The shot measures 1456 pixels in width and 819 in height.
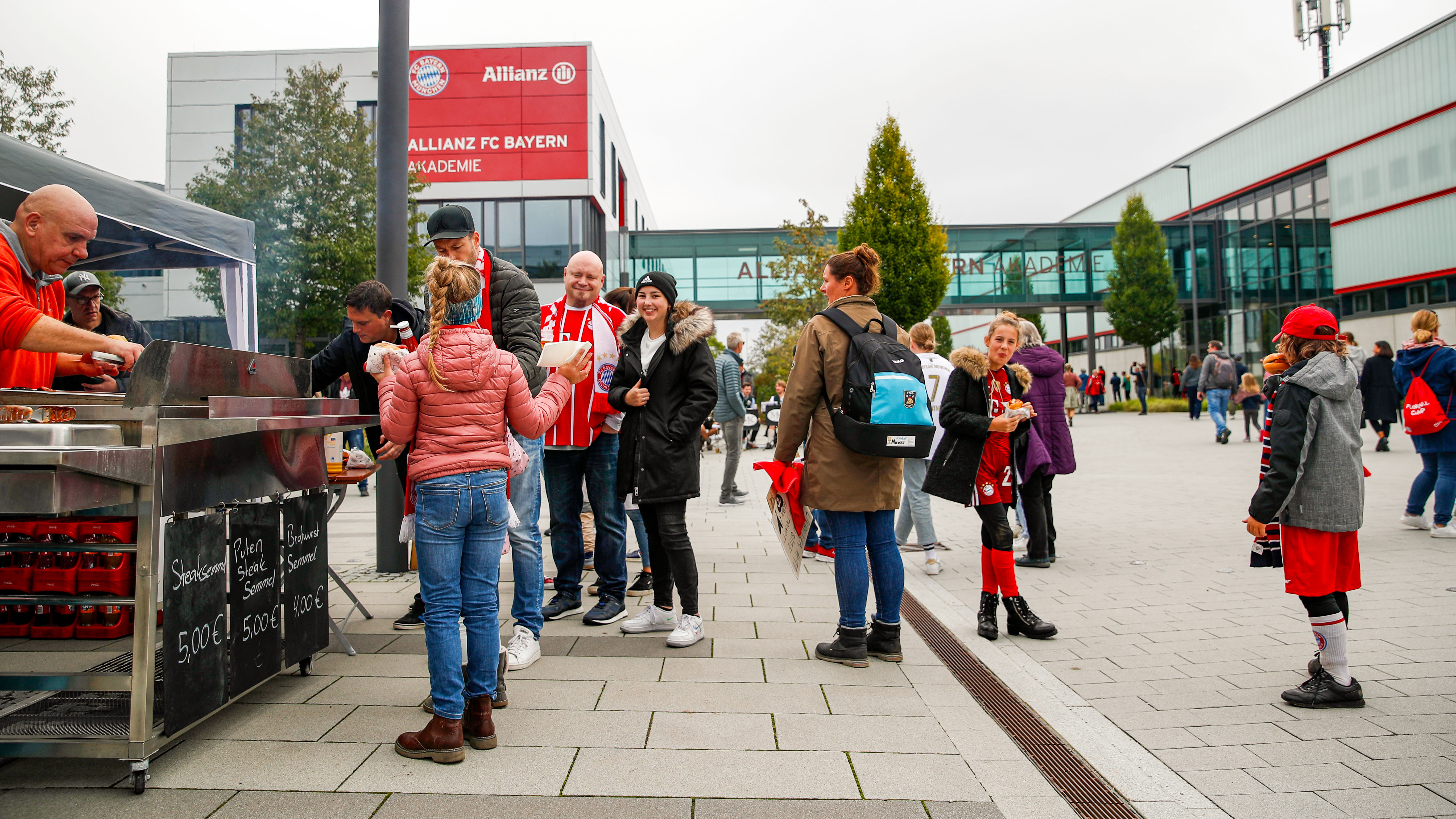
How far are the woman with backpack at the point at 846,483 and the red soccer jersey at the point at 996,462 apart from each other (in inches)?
27.0

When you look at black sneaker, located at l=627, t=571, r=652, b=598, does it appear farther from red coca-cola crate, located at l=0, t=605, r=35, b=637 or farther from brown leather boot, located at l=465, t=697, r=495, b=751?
red coca-cola crate, located at l=0, t=605, r=35, b=637

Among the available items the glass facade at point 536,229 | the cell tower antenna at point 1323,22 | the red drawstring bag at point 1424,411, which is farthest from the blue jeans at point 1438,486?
the cell tower antenna at point 1323,22

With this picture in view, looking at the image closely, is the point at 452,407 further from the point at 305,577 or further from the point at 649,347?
the point at 649,347

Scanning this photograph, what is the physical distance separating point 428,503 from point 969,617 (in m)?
3.42

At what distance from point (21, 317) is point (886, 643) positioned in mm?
3822

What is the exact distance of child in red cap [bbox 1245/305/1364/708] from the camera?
11.3ft

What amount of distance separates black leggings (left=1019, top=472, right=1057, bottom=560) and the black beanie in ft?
7.85

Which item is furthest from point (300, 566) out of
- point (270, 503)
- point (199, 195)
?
point (199, 195)

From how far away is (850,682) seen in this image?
12.6ft

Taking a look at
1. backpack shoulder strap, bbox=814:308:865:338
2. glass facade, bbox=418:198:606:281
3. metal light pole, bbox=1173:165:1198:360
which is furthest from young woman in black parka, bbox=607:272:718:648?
metal light pole, bbox=1173:165:1198:360

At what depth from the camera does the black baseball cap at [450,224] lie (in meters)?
3.83

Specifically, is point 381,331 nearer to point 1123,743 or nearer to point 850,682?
point 850,682

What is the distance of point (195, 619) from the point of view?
9.73ft

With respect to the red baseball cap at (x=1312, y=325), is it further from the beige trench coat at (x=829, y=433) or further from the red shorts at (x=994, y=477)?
the beige trench coat at (x=829, y=433)
